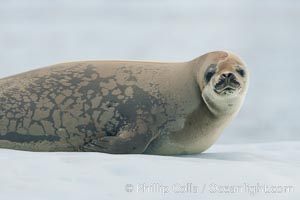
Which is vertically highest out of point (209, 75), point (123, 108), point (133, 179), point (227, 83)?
point (209, 75)

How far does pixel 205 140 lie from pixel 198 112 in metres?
0.22

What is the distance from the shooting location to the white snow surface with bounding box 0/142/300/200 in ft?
9.23

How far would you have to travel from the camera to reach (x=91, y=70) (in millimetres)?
Answer: 5355

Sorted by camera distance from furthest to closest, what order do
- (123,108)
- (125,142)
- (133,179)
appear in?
1. (123,108)
2. (125,142)
3. (133,179)

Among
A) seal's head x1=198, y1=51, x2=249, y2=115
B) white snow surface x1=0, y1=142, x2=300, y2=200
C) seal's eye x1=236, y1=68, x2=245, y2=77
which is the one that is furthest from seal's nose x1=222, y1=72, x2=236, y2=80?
white snow surface x1=0, y1=142, x2=300, y2=200

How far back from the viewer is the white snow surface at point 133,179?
9.23 ft

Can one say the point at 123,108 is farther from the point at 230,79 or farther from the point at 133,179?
the point at 133,179

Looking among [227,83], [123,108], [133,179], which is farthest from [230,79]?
[133,179]

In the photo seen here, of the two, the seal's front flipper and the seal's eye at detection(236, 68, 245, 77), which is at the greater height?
the seal's eye at detection(236, 68, 245, 77)

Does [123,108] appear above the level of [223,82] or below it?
below

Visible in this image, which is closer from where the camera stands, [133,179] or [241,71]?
[133,179]

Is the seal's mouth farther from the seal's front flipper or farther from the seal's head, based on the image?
the seal's front flipper

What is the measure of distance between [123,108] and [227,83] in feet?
2.60

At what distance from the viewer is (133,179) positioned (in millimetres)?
3082
